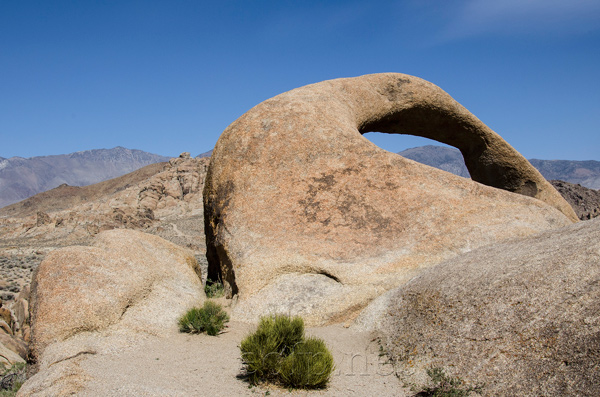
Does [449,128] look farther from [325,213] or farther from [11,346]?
[11,346]

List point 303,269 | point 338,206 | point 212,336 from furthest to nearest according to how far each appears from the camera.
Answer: point 338,206, point 303,269, point 212,336

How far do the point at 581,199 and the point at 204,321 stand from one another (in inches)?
1162

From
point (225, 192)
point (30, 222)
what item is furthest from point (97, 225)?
point (225, 192)

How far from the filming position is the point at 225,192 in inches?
335

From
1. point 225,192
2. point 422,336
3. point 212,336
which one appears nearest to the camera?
point 422,336

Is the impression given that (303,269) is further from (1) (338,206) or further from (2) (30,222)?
(2) (30,222)

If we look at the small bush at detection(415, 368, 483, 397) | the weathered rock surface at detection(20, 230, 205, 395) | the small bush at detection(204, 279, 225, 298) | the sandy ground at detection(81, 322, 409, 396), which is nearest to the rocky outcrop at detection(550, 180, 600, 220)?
the small bush at detection(204, 279, 225, 298)

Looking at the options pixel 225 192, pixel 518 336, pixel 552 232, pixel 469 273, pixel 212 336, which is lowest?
pixel 212 336

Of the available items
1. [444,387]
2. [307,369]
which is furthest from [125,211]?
[444,387]

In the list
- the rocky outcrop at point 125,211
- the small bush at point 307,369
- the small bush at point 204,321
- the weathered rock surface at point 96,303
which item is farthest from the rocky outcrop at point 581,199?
the rocky outcrop at point 125,211

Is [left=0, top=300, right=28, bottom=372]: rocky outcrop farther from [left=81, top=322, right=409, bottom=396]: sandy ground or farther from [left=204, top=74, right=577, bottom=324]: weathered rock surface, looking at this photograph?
[left=204, top=74, right=577, bottom=324]: weathered rock surface

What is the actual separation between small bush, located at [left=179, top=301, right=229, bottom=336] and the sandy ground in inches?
4.5

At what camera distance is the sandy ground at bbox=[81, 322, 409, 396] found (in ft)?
13.5

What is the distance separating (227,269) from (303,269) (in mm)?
1575
